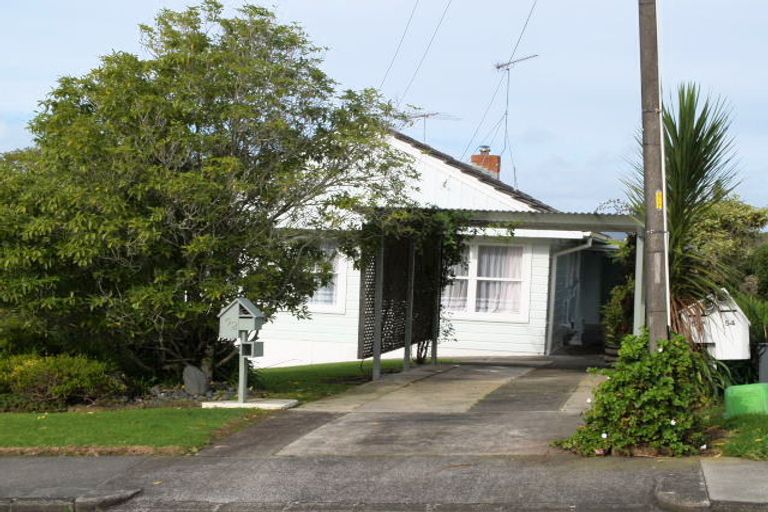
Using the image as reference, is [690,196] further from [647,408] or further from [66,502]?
[66,502]

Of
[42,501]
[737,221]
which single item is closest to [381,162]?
[42,501]

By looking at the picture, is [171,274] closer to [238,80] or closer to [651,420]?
[238,80]

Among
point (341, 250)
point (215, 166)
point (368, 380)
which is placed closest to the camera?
point (215, 166)

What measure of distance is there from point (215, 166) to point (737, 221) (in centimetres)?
1527

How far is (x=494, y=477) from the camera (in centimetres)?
809

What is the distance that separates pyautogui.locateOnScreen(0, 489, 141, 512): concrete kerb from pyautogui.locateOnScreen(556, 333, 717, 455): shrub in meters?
3.94

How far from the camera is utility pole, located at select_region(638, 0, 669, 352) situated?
349 inches

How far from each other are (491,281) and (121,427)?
506 inches

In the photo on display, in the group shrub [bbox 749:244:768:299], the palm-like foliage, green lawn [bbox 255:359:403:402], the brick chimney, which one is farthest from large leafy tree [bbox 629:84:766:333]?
the brick chimney

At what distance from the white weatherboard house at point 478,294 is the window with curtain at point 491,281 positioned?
0.02 m

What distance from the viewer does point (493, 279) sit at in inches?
865

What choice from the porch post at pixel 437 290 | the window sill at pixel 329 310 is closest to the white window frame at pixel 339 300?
the window sill at pixel 329 310

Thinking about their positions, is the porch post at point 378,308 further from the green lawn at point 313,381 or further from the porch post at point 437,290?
the porch post at point 437,290

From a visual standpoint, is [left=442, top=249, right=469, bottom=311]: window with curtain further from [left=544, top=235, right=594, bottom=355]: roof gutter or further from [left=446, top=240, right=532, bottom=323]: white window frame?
[left=544, top=235, right=594, bottom=355]: roof gutter
